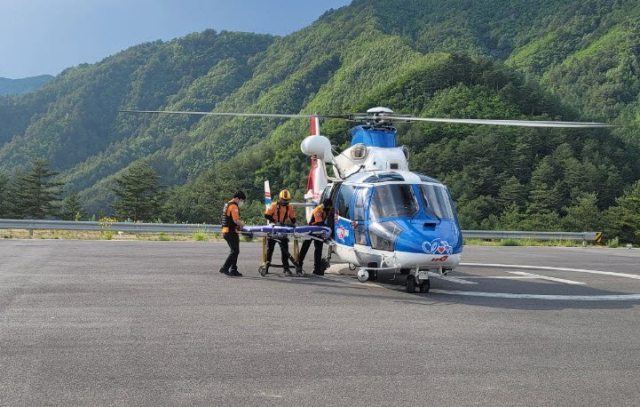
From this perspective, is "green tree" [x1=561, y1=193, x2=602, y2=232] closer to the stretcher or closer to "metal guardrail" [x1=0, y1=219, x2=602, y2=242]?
"metal guardrail" [x1=0, y1=219, x2=602, y2=242]

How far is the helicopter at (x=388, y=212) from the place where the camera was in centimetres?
1086

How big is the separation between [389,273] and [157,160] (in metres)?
171

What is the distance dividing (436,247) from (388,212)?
1.31 metres

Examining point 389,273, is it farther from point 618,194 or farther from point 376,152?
point 618,194

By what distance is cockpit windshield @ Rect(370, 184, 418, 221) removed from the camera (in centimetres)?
1144

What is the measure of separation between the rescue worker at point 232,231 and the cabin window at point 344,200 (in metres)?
2.07

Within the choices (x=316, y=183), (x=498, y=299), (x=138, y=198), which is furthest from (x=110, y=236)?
(x=138, y=198)

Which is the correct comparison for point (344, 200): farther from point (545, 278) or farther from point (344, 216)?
point (545, 278)

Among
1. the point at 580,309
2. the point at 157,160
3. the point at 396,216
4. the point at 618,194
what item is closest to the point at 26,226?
the point at 396,216

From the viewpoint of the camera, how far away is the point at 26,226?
2316cm

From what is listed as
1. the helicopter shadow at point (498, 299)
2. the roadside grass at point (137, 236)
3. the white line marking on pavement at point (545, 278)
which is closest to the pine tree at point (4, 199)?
the roadside grass at point (137, 236)

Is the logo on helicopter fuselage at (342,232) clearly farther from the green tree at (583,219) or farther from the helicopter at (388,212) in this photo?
the green tree at (583,219)

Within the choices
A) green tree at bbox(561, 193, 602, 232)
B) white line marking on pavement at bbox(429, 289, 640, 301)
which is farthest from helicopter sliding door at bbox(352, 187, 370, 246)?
green tree at bbox(561, 193, 602, 232)

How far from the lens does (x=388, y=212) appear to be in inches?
456
